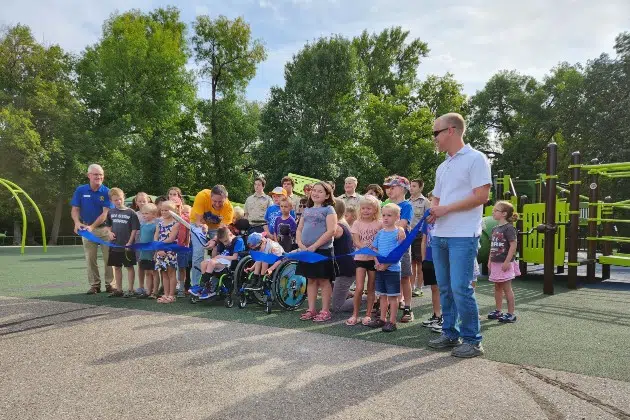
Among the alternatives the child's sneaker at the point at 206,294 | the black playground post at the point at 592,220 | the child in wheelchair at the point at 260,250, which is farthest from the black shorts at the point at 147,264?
the black playground post at the point at 592,220

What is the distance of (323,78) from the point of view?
33.7m

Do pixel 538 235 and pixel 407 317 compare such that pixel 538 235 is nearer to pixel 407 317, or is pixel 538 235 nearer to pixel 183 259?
pixel 407 317

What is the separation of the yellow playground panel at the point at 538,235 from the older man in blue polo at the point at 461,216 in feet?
20.9

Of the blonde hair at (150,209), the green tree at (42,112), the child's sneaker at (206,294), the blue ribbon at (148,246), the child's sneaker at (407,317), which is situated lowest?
the child's sneaker at (407,317)

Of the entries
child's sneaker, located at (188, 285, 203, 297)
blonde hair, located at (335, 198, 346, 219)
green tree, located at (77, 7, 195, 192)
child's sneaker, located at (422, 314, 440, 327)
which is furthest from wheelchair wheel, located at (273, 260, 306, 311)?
green tree, located at (77, 7, 195, 192)

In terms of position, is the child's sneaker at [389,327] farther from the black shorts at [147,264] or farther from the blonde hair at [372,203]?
the black shorts at [147,264]

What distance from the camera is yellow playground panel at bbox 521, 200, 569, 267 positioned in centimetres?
1034

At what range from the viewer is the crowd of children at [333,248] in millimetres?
6004

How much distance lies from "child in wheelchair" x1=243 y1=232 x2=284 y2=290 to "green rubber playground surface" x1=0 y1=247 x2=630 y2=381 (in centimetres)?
36

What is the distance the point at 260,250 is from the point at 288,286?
0.65 m

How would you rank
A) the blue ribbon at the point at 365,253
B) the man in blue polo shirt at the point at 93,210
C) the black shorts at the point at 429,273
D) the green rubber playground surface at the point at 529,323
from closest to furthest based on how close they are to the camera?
the green rubber playground surface at the point at 529,323, the blue ribbon at the point at 365,253, the black shorts at the point at 429,273, the man in blue polo shirt at the point at 93,210

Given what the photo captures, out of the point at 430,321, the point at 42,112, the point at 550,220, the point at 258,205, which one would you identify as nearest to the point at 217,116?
the point at 42,112

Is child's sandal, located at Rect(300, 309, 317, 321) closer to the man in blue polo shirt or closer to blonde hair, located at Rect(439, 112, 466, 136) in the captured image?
blonde hair, located at Rect(439, 112, 466, 136)

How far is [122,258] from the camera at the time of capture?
27.0 feet
